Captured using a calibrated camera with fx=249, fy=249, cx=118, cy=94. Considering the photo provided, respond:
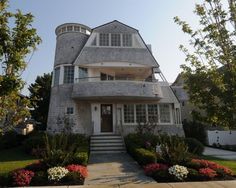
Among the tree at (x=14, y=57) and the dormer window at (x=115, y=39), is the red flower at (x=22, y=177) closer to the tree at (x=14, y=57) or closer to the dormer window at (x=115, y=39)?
the tree at (x=14, y=57)

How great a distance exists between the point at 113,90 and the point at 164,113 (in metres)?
5.73

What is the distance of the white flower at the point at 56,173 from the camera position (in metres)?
9.78

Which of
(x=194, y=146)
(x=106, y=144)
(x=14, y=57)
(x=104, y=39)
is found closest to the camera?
(x=14, y=57)

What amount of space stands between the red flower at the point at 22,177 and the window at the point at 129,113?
13225mm

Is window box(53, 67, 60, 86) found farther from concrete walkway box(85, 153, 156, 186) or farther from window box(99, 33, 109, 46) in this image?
concrete walkway box(85, 153, 156, 186)

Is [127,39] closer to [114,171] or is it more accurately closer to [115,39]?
[115,39]

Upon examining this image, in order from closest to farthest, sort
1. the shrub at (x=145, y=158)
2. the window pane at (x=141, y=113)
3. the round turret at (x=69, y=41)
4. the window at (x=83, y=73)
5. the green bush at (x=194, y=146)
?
the shrub at (x=145, y=158) < the green bush at (x=194, y=146) < the window pane at (x=141, y=113) < the window at (x=83, y=73) < the round turret at (x=69, y=41)

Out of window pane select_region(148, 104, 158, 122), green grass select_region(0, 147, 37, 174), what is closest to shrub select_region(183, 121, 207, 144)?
window pane select_region(148, 104, 158, 122)

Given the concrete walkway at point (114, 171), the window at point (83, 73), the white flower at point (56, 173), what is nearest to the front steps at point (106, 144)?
the concrete walkway at point (114, 171)

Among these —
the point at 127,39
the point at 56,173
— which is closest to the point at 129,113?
the point at 127,39

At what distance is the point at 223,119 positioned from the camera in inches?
341

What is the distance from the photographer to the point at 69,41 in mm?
24047

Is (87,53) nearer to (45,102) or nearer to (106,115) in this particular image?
(106,115)

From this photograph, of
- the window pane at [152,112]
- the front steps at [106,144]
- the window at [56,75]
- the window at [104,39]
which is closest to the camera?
the front steps at [106,144]
